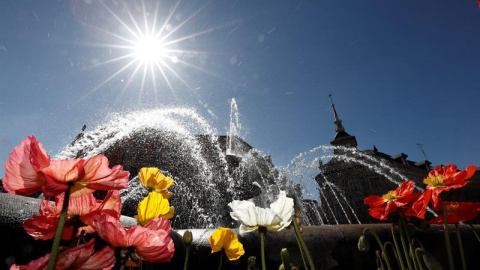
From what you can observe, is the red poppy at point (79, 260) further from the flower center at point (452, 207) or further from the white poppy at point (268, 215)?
the flower center at point (452, 207)

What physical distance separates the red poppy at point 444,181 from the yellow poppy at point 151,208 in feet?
3.94

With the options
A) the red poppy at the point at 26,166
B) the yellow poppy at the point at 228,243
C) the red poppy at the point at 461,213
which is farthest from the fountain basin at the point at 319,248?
the red poppy at the point at 26,166

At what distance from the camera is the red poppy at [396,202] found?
128 cm

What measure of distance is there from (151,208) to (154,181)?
34 centimetres

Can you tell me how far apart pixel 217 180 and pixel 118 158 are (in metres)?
20.5

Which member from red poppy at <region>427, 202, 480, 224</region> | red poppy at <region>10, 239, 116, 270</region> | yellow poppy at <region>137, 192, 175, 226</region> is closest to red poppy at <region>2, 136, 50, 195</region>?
red poppy at <region>10, 239, 116, 270</region>

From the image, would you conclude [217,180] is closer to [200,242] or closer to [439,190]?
[200,242]

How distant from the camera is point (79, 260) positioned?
0.50 m

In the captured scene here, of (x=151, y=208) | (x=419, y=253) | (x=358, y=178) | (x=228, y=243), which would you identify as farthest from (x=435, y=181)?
(x=358, y=178)

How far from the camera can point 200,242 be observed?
1874 mm

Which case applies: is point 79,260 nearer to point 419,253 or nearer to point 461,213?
point 419,253

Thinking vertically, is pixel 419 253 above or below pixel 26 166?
below

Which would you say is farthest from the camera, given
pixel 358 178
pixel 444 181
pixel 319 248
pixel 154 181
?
pixel 358 178

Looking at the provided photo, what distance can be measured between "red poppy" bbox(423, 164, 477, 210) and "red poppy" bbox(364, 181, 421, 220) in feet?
0.22
